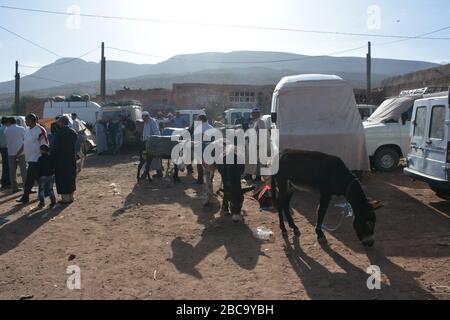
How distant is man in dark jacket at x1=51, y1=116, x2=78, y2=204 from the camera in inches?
337

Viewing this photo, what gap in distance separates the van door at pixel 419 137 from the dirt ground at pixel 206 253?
0.84 m

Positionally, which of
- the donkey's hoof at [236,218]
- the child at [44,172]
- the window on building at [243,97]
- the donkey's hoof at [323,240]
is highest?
the window on building at [243,97]

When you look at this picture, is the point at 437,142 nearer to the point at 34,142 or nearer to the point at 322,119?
the point at 322,119

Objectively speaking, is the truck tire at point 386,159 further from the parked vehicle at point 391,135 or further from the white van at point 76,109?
the white van at point 76,109

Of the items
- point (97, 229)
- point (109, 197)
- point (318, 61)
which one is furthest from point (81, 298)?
point (318, 61)

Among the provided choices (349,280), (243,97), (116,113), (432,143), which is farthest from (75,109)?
(349,280)

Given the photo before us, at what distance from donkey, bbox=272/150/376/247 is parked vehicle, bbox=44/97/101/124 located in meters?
16.0

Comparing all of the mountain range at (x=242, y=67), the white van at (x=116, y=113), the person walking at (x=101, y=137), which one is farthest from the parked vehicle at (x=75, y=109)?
the mountain range at (x=242, y=67)

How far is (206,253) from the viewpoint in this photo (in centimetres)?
589

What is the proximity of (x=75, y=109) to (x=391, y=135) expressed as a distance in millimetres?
15217

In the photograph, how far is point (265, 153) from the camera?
10.9 m

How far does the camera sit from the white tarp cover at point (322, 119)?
966 cm

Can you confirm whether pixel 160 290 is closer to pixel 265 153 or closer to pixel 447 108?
pixel 447 108
